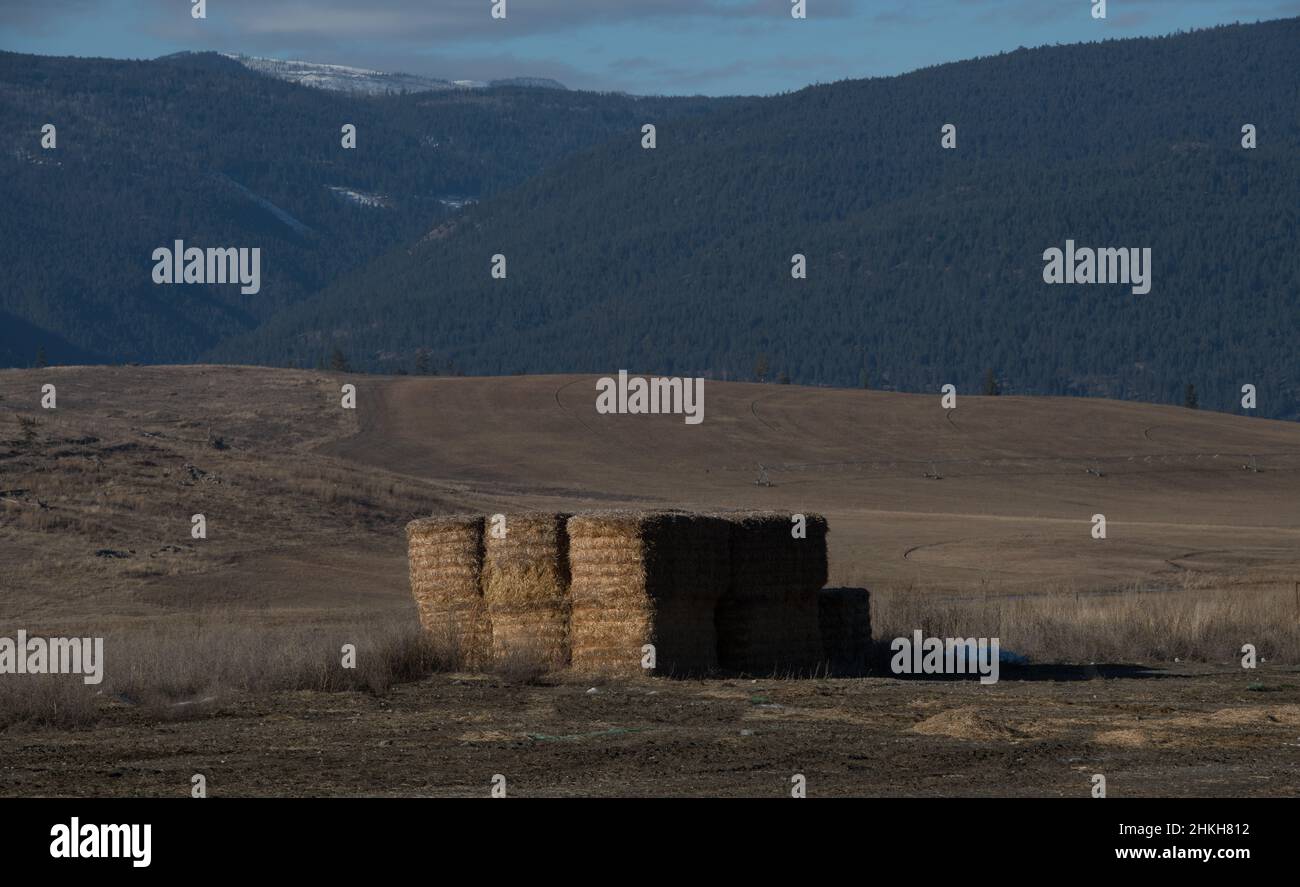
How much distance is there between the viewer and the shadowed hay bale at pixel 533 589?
20.2 metres

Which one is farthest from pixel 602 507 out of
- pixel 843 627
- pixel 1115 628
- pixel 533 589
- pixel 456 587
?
pixel 533 589

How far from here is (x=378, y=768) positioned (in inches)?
555

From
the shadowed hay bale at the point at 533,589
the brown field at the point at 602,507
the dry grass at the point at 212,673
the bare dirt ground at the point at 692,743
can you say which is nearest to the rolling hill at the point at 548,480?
the brown field at the point at 602,507

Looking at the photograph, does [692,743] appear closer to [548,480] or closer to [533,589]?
[533,589]

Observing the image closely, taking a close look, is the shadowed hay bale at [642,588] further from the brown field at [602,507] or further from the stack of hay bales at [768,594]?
the brown field at [602,507]

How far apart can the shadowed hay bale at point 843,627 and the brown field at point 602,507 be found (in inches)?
45.9

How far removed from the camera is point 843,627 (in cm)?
2203

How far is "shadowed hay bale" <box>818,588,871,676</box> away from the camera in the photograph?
21.9m

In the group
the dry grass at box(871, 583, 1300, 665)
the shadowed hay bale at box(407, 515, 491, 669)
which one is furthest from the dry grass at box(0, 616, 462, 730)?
the dry grass at box(871, 583, 1300, 665)

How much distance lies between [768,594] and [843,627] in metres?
1.63

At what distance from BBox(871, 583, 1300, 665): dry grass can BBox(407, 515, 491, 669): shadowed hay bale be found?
5189 mm
